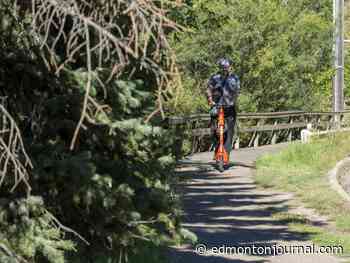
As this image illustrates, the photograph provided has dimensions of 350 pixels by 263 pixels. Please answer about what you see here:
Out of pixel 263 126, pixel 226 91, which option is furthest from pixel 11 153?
pixel 263 126

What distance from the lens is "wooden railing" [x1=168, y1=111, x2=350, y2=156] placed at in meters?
21.9

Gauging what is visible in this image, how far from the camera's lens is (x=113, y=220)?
558cm

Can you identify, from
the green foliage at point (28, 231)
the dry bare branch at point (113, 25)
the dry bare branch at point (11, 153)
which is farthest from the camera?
the green foliage at point (28, 231)

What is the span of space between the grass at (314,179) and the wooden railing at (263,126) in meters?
2.66

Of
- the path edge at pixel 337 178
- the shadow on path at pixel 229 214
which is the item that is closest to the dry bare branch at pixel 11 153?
the shadow on path at pixel 229 214

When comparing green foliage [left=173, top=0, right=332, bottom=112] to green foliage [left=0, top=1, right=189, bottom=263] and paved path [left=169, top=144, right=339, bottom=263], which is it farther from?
green foliage [left=0, top=1, right=189, bottom=263]

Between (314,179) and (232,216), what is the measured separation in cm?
371

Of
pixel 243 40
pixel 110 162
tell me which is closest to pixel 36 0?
pixel 110 162

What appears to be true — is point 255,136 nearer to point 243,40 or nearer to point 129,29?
point 243,40

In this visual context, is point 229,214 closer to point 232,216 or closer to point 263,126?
point 232,216

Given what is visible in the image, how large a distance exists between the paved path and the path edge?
75 centimetres

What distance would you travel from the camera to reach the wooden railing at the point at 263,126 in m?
21.9

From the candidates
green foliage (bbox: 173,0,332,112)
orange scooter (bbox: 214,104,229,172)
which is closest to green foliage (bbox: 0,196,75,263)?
orange scooter (bbox: 214,104,229,172)

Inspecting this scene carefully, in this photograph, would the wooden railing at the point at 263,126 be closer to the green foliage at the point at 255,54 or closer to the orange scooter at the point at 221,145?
the green foliage at the point at 255,54
